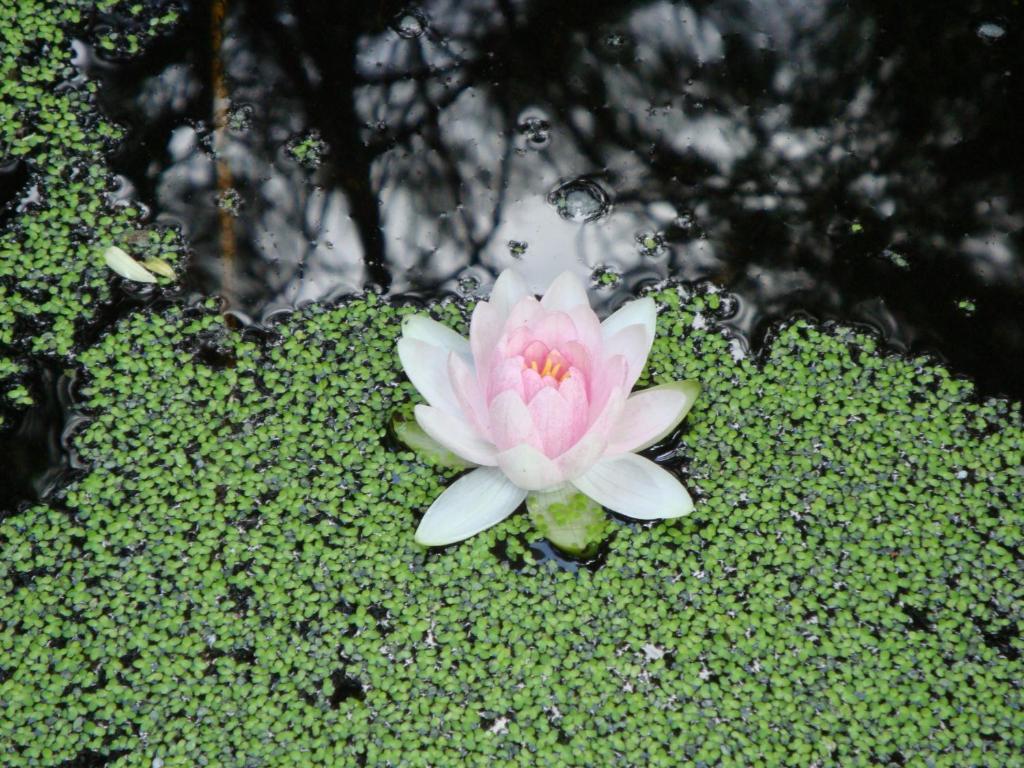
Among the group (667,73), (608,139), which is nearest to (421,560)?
(608,139)

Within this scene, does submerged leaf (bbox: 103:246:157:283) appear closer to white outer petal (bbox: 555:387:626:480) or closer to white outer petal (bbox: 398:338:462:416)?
white outer petal (bbox: 398:338:462:416)

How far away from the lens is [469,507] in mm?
1869

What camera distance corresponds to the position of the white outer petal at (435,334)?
1.98m

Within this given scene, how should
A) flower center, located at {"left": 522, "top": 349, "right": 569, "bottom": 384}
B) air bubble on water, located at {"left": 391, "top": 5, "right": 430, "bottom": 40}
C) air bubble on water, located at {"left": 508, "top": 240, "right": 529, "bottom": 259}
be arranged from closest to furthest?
1. flower center, located at {"left": 522, "top": 349, "right": 569, "bottom": 384}
2. air bubble on water, located at {"left": 508, "top": 240, "right": 529, "bottom": 259}
3. air bubble on water, located at {"left": 391, "top": 5, "right": 430, "bottom": 40}

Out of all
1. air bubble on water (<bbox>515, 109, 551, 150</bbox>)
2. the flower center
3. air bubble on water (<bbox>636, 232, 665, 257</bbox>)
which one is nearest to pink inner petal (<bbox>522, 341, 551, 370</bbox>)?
the flower center

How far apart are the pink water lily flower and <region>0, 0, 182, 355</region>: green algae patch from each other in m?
0.88

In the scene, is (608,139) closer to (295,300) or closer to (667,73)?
(667,73)

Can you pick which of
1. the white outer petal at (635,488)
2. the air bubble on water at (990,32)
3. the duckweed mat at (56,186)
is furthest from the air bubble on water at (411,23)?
the air bubble on water at (990,32)

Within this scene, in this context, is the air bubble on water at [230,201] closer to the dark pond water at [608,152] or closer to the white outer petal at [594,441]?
the dark pond water at [608,152]

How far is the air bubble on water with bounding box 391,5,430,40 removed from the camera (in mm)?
2580

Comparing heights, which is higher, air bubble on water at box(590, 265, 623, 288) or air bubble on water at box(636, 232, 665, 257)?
air bubble on water at box(636, 232, 665, 257)

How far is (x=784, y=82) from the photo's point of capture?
248 centimetres

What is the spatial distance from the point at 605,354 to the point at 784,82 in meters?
1.14

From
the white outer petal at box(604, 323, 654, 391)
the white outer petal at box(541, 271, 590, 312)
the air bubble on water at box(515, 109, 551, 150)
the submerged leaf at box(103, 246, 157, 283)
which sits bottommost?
the submerged leaf at box(103, 246, 157, 283)
